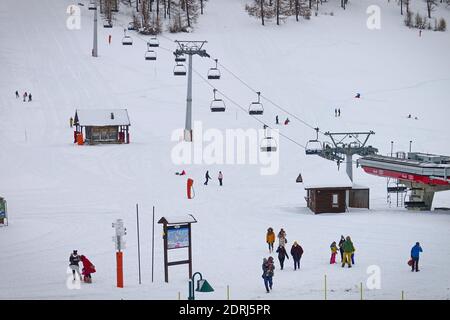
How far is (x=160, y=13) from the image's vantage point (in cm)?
9881

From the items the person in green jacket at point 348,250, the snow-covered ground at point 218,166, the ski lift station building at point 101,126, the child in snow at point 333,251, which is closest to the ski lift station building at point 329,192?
the snow-covered ground at point 218,166

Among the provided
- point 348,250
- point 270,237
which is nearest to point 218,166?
point 270,237

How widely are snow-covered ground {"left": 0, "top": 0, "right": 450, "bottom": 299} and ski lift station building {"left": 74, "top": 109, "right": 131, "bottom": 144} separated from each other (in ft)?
4.45

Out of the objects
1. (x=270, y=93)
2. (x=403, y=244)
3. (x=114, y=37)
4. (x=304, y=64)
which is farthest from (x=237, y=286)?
(x=114, y=37)

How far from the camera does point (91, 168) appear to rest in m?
38.3

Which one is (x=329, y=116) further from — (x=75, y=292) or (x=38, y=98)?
(x=75, y=292)

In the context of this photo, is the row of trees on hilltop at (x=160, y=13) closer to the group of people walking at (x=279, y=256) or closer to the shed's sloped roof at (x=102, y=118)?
the shed's sloped roof at (x=102, y=118)

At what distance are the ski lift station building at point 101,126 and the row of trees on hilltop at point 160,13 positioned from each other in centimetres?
3883

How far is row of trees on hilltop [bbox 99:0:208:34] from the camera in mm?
87375

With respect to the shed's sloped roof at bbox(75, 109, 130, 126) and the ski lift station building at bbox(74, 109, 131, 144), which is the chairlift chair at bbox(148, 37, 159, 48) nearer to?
the shed's sloped roof at bbox(75, 109, 130, 126)

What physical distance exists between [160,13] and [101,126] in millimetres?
55488

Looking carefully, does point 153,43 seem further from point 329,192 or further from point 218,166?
point 329,192
